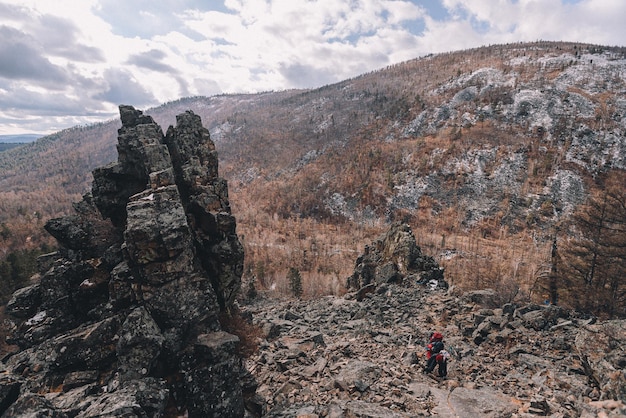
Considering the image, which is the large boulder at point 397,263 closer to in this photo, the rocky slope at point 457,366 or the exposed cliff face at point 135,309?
the rocky slope at point 457,366

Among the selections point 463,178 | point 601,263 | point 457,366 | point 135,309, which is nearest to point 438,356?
point 457,366

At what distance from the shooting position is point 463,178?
2982 inches

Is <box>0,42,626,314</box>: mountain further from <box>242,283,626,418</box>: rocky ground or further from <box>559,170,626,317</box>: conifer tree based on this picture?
<box>242,283,626,418</box>: rocky ground

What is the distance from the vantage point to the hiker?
42.3ft

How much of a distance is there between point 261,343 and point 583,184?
77.2 meters

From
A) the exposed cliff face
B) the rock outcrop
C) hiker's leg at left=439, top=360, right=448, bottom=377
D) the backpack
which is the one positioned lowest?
the rock outcrop

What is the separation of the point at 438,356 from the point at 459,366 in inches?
61.4

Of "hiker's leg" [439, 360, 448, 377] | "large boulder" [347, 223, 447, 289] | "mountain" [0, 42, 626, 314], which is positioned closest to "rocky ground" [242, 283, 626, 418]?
"hiker's leg" [439, 360, 448, 377]

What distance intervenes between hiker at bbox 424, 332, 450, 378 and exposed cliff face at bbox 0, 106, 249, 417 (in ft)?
25.3

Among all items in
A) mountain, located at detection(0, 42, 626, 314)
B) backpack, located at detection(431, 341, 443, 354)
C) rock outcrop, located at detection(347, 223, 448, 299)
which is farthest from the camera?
mountain, located at detection(0, 42, 626, 314)

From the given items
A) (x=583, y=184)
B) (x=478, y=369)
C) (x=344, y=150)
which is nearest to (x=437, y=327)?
(x=478, y=369)

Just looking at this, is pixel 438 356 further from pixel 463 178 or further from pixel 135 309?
pixel 463 178

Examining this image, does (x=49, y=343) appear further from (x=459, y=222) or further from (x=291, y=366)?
(x=459, y=222)

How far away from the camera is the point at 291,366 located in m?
13.6
